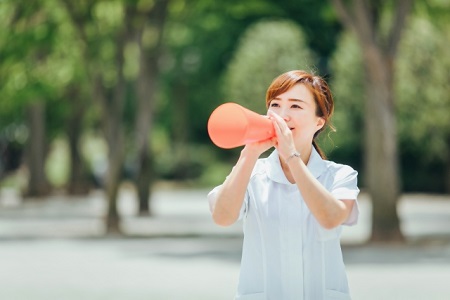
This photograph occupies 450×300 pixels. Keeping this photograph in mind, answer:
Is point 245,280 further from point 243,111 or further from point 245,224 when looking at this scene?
point 243,111

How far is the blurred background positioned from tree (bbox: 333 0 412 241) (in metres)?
0.03

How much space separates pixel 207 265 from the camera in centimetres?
1689

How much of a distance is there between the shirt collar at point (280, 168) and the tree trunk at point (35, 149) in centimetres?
4179

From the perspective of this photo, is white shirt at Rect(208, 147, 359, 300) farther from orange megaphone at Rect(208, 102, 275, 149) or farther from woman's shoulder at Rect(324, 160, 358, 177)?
orange megaphone at Rect(208, 102, 275, 149)

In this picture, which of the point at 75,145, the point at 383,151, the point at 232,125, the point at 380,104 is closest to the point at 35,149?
the point at 75,145

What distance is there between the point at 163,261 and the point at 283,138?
1434cm

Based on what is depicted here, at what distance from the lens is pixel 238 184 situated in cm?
362

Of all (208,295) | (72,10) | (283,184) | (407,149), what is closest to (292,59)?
(407,149)

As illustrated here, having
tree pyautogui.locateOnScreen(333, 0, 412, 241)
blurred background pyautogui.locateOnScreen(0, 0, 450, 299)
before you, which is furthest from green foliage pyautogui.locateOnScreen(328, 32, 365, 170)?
tree pyautogui.locateOnScreen(333, 0, 412, 241)

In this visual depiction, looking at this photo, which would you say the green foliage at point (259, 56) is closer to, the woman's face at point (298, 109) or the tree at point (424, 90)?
the tree at point (424, 90)

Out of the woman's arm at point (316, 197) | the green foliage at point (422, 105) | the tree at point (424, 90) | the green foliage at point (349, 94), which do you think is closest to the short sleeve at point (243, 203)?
the woman's arm at point (316, 197)

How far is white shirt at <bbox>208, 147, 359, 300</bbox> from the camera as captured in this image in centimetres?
366

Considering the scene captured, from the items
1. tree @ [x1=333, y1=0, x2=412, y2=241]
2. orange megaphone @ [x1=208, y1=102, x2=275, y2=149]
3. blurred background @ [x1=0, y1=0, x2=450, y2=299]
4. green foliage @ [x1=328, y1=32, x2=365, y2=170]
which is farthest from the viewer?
green foliage @ [x1=328, y1=32, x2=365, y2=170]

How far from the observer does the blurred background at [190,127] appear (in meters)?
15.9
